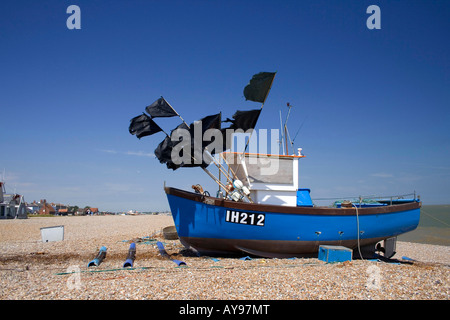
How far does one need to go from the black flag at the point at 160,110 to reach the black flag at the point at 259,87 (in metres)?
2.88

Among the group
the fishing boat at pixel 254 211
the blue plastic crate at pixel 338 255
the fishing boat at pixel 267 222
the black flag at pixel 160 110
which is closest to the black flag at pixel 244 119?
the fishing boat at pixel 254 211

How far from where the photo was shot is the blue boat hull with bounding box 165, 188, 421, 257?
10727 mm

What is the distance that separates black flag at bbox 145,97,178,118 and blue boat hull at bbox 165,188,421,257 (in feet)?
9.07

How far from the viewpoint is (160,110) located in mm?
11352

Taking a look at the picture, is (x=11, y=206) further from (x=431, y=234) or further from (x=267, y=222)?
(x=431, y=234)

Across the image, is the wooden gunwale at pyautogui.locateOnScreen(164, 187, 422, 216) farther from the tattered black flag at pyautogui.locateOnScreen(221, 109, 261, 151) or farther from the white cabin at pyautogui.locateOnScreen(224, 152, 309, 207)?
the tattered black flag at pyautogui.locateOnScreen(221, 109, 261, 151)

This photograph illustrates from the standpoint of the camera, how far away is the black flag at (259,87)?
37.8ft

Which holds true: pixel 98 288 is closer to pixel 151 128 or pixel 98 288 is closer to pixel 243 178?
pixel 151 128

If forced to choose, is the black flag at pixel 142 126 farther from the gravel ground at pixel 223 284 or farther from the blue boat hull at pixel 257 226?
the gravel ground at pixel 223 284

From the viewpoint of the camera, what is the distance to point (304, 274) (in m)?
7.26

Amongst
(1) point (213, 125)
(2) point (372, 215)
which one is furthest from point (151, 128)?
(2) point (372, 215)

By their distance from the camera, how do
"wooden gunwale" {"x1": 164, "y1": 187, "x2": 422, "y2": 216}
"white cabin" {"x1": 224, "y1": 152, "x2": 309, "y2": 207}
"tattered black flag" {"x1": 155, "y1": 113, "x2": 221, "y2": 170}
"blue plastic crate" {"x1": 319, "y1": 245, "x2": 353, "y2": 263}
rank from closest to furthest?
"blue plastic crate" {"x1": 319, "y1": 245, "x2": 353, "y2": 263} < "wooden gunwale" {"x1": 164, "y1": 187, "x2": 422, "y2": 216} < "tattered black flag" {"x1": 155, "y1": 113, "x2": 221, "y2": 170} < "white cabin" {"x1": 224, "y1": 152, "x2": 309, "y2": 207}

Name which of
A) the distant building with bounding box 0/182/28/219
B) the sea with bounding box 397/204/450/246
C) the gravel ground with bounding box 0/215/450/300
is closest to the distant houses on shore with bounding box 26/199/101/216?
the distant building with bounding box 0/182/28/219

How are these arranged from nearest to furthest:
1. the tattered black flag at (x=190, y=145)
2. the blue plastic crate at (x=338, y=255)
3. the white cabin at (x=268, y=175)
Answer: the blue plastic crate at (x=338, y=255)
the tattered black flag at (x=190, y=145)
the white cabin at (x=268, y=175)
